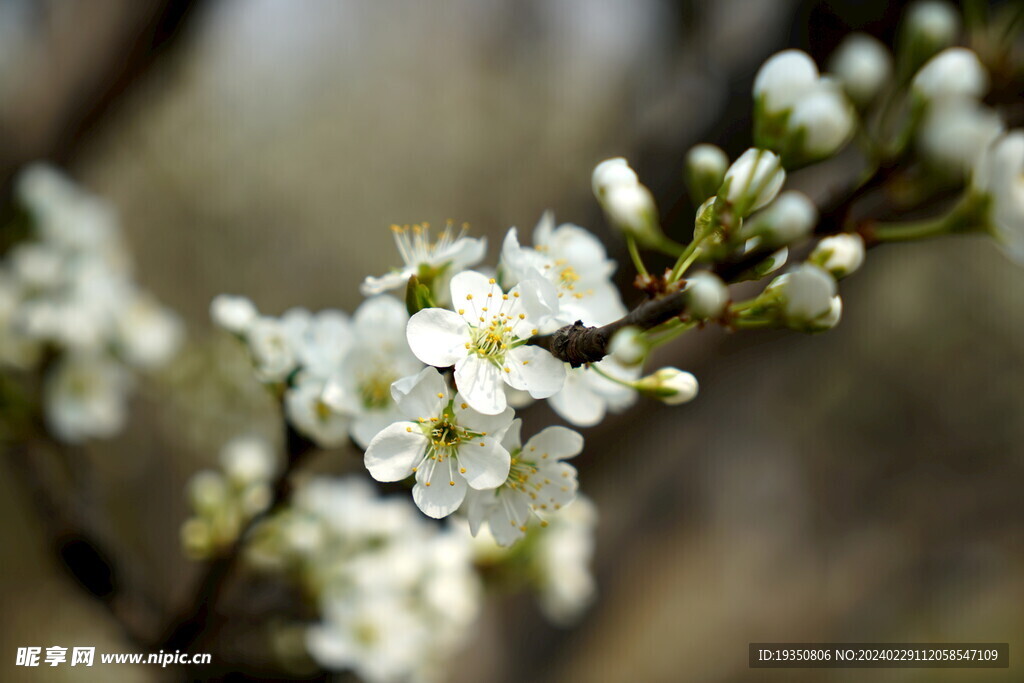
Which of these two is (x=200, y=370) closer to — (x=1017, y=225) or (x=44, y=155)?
(x=44, y=155)

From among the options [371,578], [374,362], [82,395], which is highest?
[82,395]

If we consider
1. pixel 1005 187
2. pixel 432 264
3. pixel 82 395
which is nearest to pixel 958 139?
pixel 1005 187

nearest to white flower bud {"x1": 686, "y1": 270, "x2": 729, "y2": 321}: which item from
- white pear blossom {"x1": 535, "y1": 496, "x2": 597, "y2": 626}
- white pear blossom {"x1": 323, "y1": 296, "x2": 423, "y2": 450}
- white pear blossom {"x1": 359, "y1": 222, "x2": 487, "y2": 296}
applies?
white pear blossom {"x1": 359, "y1": 222, "x2": 487, "y2": 296}

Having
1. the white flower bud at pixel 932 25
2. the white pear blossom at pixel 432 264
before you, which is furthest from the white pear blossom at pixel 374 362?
the white flower bud at pixel 932 25

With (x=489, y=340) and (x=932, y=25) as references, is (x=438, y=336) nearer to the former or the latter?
(x=489, y=340)

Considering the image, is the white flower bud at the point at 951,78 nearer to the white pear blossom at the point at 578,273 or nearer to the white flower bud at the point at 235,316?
the white pear blossom at the point at 578,273

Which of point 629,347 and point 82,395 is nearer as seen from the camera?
point 629,347

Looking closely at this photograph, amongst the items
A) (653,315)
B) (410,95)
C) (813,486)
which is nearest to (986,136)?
(653,315)
